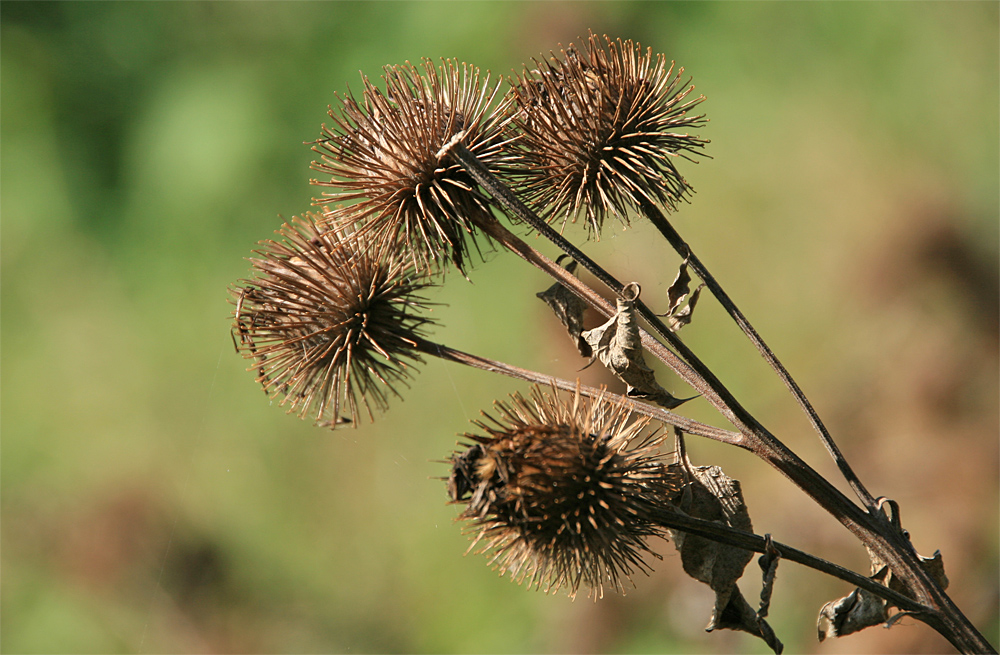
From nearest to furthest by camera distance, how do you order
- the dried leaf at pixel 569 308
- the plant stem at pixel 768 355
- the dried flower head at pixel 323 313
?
the plant stem at pixel 768 355 < the dried leaf at pixel 569 308 < the dried flower head at pixel 323 313

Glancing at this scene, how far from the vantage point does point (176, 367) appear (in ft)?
19.3

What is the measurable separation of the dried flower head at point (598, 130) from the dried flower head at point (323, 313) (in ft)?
1.48

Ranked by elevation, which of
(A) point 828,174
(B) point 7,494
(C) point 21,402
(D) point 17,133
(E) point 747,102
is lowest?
(B) point 7,494

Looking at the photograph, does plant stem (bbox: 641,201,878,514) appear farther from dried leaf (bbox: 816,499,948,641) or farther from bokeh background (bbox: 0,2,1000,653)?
bokeh background (bbox: 0,2,1000,653)

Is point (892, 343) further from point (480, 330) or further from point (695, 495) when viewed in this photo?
point (695, 495)

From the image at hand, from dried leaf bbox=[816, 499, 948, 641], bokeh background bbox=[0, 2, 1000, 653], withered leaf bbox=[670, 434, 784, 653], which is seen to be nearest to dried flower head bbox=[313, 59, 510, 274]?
withered leaf bbox=[670, 434, 784, 653]

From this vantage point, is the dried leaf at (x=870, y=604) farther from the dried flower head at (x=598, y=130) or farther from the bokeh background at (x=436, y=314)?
the bokeh background at (x=436, y=314)

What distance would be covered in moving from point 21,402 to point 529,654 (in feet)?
17.1

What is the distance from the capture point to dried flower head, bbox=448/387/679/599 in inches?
52.9

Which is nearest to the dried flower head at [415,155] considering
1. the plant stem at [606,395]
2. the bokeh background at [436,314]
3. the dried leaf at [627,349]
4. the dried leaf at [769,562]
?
the plant stem at [606,395]

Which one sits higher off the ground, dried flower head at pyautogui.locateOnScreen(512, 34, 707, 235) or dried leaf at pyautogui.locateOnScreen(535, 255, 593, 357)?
dried flower head at pyautogui.locateOnScreen(512, 34, 707, 235)

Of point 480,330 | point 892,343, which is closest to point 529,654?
point 480,330

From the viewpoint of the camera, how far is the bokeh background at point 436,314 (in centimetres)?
393

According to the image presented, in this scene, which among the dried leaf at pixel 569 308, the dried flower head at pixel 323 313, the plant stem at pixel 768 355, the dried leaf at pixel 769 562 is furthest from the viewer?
the dried flower head at pixel 323 313
